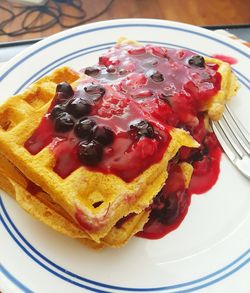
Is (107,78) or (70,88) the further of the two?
(107,78)

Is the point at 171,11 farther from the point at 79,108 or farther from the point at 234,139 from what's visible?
the point at 79,108

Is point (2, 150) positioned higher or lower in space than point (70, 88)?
lower

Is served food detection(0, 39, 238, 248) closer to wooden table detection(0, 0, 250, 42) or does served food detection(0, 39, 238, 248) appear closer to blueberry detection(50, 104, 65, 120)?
blueberry detection(50, 104, 65, 120)

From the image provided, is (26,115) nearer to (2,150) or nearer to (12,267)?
(2,150)

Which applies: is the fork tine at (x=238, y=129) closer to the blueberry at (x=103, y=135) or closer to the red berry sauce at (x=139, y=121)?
the red berry sauce at (x=139, y=121)

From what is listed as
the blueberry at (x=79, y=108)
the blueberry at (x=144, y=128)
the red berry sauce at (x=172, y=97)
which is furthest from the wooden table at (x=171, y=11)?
the blueberry at (x=144, y=128)

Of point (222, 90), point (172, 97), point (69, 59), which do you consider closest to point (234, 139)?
point (222, 90)

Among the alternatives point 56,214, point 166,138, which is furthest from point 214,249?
point 56,214
